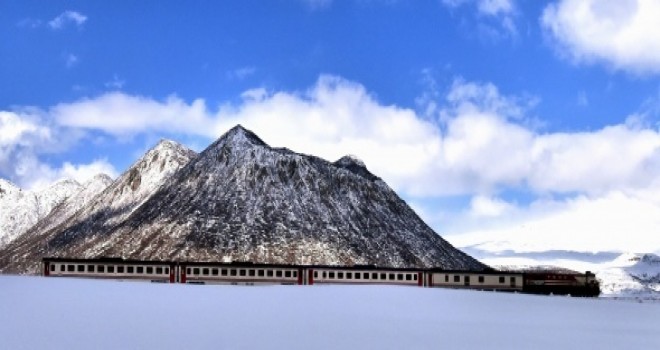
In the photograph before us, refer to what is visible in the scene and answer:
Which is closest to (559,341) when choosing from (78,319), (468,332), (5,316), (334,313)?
(468,332)

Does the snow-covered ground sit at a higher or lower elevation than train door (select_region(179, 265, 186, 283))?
higher

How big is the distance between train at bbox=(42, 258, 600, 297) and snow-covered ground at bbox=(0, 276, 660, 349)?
41752 mm

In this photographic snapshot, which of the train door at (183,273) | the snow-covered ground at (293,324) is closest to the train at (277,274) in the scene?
the train door at (183,273)

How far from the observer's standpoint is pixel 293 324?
62219 mm

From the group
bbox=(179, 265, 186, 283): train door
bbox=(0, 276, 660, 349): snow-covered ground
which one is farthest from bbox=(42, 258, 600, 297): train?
bbox=(0, 276, 660, 349): snow-covered ground

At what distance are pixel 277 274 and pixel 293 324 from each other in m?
80.5

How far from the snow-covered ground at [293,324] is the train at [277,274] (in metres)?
41.8

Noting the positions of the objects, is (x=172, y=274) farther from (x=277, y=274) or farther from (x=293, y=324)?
(x=293, y=324)

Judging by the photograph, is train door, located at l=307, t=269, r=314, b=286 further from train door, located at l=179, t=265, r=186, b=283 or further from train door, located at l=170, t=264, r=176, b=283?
train door, located at l=170, t=264, r=176, b=283

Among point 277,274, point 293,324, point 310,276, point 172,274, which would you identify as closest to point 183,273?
point 172,274

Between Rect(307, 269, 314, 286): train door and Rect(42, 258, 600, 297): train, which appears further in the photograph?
Rect(307, 269, 314, 286): train door

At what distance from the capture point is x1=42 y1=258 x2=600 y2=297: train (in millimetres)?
141125

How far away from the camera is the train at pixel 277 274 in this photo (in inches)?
5556

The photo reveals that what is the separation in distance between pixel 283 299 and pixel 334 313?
76.6ft
